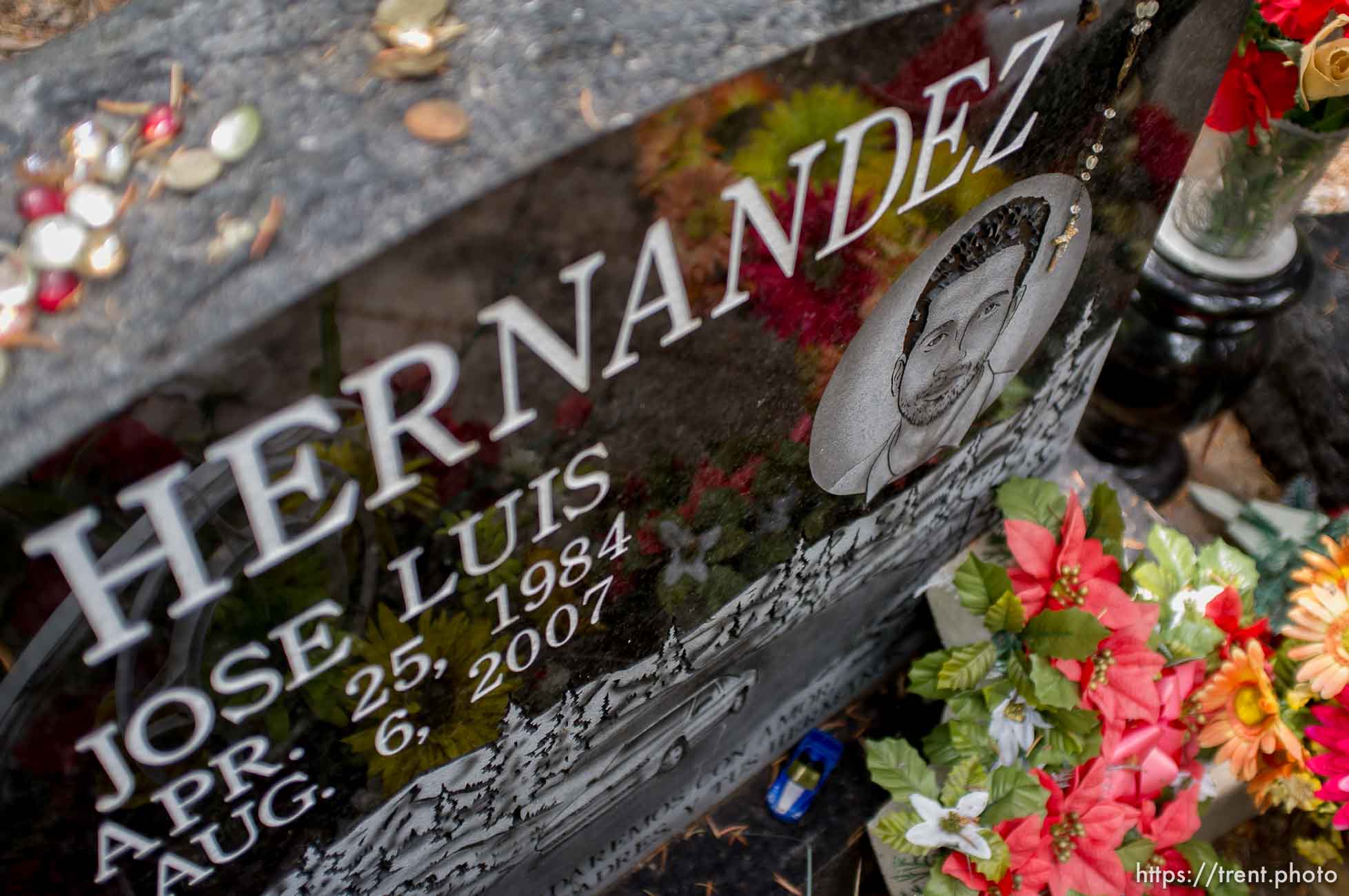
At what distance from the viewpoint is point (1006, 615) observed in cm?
145

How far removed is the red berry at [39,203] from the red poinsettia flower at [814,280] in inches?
19.7

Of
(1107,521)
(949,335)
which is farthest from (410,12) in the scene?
(1107,521)

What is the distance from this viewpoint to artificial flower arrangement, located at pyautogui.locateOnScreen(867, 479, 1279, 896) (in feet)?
4.49

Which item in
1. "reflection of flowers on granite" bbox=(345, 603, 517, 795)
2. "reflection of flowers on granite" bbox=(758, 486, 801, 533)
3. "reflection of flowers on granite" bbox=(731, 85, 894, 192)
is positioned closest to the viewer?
"reflection of flowers on granite" bbox=(731, 85, 894, 192)

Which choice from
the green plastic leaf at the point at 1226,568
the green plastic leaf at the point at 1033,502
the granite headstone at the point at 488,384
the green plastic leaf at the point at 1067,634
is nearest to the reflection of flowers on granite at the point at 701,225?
the granite headstone at the point at 488,384

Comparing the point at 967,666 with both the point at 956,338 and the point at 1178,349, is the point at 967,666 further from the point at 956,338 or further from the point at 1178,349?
the point at 1178,349

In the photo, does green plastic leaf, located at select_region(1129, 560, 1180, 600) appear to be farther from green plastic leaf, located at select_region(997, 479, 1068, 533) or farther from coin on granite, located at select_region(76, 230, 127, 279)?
coin on granite, located at select_region(76, 230, 127, 279)

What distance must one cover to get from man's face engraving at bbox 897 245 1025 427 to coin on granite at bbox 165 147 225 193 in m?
0.76

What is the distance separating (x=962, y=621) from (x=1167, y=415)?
2.47ft

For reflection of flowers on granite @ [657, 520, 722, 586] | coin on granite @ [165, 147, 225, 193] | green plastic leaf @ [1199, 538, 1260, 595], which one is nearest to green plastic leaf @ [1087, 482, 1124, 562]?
green plastic leaf @ [1199, 538, 1260, 595]

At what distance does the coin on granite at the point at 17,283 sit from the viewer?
65cm

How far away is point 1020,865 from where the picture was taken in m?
1.35

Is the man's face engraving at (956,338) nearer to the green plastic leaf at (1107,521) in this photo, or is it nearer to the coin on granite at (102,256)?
the green plastic leaf at (1107,521)

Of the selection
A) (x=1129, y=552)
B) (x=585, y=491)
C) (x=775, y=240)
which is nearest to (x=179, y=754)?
(x=585, y=491)
